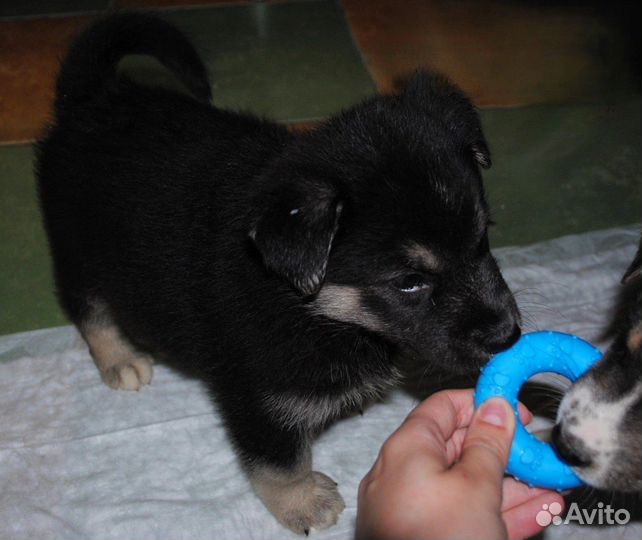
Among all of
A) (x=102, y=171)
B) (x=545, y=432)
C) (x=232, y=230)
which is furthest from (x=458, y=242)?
(x=102, y=171)

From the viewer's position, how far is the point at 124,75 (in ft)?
9.87

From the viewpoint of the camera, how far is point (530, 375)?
2.30 metres

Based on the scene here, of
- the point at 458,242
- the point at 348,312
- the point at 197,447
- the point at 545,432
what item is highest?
the point at 458,242

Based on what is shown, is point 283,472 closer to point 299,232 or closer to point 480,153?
point 299,232

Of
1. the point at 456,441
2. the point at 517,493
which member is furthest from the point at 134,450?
the point at 517,493

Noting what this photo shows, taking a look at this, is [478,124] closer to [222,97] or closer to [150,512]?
[150,512]

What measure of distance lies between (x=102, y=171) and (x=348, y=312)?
40.8 inches

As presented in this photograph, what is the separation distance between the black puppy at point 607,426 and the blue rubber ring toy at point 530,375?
0.05m

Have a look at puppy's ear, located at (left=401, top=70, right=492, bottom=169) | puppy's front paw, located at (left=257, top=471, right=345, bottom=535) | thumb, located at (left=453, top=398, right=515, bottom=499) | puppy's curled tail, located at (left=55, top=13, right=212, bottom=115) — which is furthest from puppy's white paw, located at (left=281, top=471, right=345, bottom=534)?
puppy's curled tail, located at (left=55, top=13, right=212, bottom=115)

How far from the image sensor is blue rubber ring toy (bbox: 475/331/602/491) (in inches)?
84.8

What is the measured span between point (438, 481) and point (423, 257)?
618mm

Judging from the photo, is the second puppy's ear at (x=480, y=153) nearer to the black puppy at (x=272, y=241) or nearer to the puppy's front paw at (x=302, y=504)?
the black puppy at (x=272, y=241)

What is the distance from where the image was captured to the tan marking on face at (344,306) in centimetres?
227

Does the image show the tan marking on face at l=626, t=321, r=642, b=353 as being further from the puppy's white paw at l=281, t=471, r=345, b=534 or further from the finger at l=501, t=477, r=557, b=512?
the puppy's white paw at l=281, t=471, r=345, b=534
